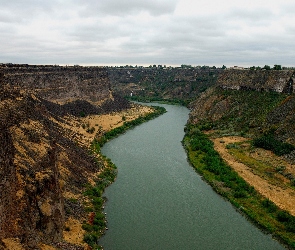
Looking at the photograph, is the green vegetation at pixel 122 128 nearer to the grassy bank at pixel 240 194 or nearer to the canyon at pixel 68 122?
the canyon at pixel 68 122

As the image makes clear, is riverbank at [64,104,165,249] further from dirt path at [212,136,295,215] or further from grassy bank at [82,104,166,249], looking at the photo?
dirt path at [212,136,295,215]

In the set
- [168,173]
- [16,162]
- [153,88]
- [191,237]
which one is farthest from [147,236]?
[153,88]

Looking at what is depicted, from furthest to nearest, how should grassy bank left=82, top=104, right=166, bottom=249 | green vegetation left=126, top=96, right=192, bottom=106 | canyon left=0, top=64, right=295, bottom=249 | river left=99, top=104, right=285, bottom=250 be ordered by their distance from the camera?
green vegetation left=126, top=96, right=192, bottom=106 < river left=99, top=104, right=285, bottom=250 < grassy bank left=82, top=104, right=166, bottom=249 < canyon left=0, top=64, right=295, bottom=249

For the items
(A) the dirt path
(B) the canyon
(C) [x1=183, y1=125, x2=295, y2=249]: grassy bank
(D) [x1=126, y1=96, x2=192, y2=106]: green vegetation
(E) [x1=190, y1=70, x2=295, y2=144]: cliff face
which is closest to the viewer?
(B) the canyon

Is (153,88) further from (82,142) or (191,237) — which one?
(191,237)

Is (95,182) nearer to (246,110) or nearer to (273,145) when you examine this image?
(273,145)

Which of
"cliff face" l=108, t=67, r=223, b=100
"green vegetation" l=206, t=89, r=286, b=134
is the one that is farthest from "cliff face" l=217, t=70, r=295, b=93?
"cliff face" l=108, t=67, r=223, b=100

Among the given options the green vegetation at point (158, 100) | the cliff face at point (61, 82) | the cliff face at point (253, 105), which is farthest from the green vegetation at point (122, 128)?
the green vegetation at point (158, 100)
